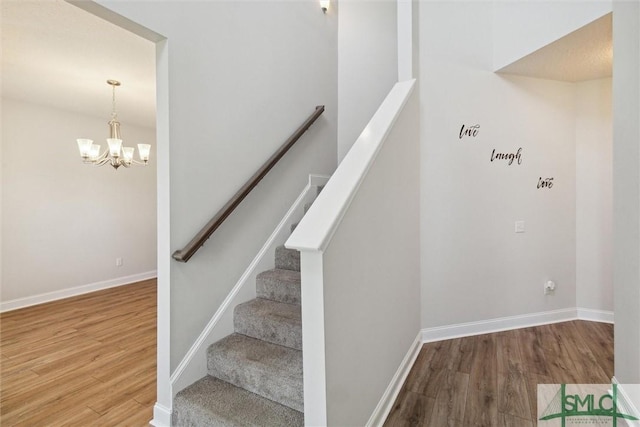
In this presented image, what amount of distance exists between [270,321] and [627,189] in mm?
2235

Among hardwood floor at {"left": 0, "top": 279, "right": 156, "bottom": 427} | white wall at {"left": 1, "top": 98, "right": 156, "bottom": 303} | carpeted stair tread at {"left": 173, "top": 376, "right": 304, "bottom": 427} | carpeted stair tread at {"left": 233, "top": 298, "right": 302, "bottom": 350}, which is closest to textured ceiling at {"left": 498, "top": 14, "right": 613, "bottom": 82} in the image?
carpeted stair tread at {"left": 233, "top": 298, "right": 302, "bottom": 350}

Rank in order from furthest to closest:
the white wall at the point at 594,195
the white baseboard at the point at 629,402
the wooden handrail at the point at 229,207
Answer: the white wall at the point at 594,195
the wooden handrail at the point at 229,207
the white baseboard at the point at 629,402

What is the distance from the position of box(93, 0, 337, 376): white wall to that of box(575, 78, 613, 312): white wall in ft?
9.22

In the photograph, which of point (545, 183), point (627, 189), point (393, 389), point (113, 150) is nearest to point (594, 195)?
point (545, 183)

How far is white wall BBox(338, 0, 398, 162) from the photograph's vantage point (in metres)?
3.59

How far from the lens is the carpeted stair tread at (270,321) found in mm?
1789

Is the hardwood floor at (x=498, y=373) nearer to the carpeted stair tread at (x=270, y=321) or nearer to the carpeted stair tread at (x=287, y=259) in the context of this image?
the carpeted stair tread at (x=270, y=321)

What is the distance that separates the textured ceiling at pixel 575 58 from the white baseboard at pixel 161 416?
12.1 ft

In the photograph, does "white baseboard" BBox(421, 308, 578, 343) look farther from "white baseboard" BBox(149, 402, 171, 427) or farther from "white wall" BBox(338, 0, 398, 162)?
"white wall" BBox(338, 0, 398, 162)

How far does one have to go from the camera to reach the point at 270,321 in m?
1.88

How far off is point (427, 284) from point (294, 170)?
159 centimetres

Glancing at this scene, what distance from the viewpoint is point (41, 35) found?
225 centimetres

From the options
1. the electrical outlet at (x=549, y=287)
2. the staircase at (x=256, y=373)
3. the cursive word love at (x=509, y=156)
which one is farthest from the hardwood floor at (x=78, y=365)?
the electrical outlet at (x=549, y=287)

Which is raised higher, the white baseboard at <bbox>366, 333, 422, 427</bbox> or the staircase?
the staircase
